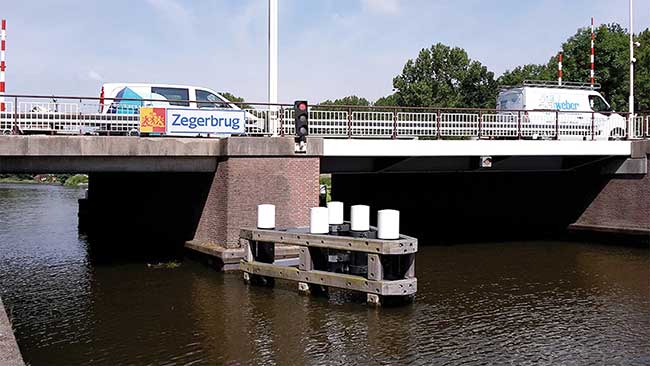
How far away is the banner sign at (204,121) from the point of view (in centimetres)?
1733

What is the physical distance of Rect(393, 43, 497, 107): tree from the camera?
71750 mm

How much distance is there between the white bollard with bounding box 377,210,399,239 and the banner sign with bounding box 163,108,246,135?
6.11m

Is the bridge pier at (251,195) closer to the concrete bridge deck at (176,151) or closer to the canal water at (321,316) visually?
the concrete bridge deck at (176,151)

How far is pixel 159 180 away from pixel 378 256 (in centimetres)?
1206

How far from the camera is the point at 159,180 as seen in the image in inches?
908

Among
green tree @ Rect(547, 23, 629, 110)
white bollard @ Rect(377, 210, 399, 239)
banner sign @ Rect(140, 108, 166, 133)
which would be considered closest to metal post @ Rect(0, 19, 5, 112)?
banner sign @ Rect(140, 108, 166, 133)

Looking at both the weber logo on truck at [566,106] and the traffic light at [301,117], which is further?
the weber logo on truck at [566,106]

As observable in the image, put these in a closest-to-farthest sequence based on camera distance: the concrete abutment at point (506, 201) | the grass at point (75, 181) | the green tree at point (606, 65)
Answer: the concrete abutment at point (506, 201) < the green tree at point (606, 65) < the grass at point (75, 181)

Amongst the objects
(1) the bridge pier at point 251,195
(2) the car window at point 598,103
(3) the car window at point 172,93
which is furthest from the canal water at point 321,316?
(2) the car window at point 598,103

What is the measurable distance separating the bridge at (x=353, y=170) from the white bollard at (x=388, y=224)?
4.51m

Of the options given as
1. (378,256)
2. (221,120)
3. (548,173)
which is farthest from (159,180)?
(548,173)

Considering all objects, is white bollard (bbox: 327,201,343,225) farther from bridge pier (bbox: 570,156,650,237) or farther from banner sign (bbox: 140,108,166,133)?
bridge pier (bbox: 570,156,650,237)

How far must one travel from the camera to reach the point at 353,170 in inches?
806

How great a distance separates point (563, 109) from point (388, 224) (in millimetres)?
17167
